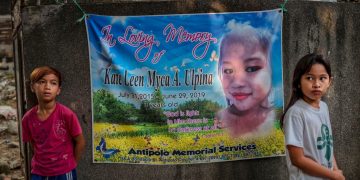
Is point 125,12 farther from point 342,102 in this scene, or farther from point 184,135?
point 342,102

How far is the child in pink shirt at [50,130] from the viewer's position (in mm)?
3598

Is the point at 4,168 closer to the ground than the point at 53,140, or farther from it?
closer to the ground

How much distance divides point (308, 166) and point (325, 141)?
25cm

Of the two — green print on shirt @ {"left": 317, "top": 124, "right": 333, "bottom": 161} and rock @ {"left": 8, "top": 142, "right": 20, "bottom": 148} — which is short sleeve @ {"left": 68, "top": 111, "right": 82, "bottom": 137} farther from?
rock @ {"left": 8, "top": 142, "right": 20, "bottom": 148}

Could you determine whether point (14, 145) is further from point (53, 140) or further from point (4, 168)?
point (53, 140)

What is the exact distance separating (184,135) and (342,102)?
192 cm

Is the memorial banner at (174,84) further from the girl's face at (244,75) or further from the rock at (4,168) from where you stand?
the rock at (4,168)

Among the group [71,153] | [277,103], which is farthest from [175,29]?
[71,153]

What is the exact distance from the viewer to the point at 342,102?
5152 millimetres

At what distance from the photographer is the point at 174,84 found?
185 inches

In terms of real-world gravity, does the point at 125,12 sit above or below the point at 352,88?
above

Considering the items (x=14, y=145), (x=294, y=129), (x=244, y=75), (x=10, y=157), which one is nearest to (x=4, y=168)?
(x=10, y=157)

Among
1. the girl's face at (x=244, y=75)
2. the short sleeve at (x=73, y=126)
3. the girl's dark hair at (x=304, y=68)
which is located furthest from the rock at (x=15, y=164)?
the girl's dark hair at (x=304, y=68)

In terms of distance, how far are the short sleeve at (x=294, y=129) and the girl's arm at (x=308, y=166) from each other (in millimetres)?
43
